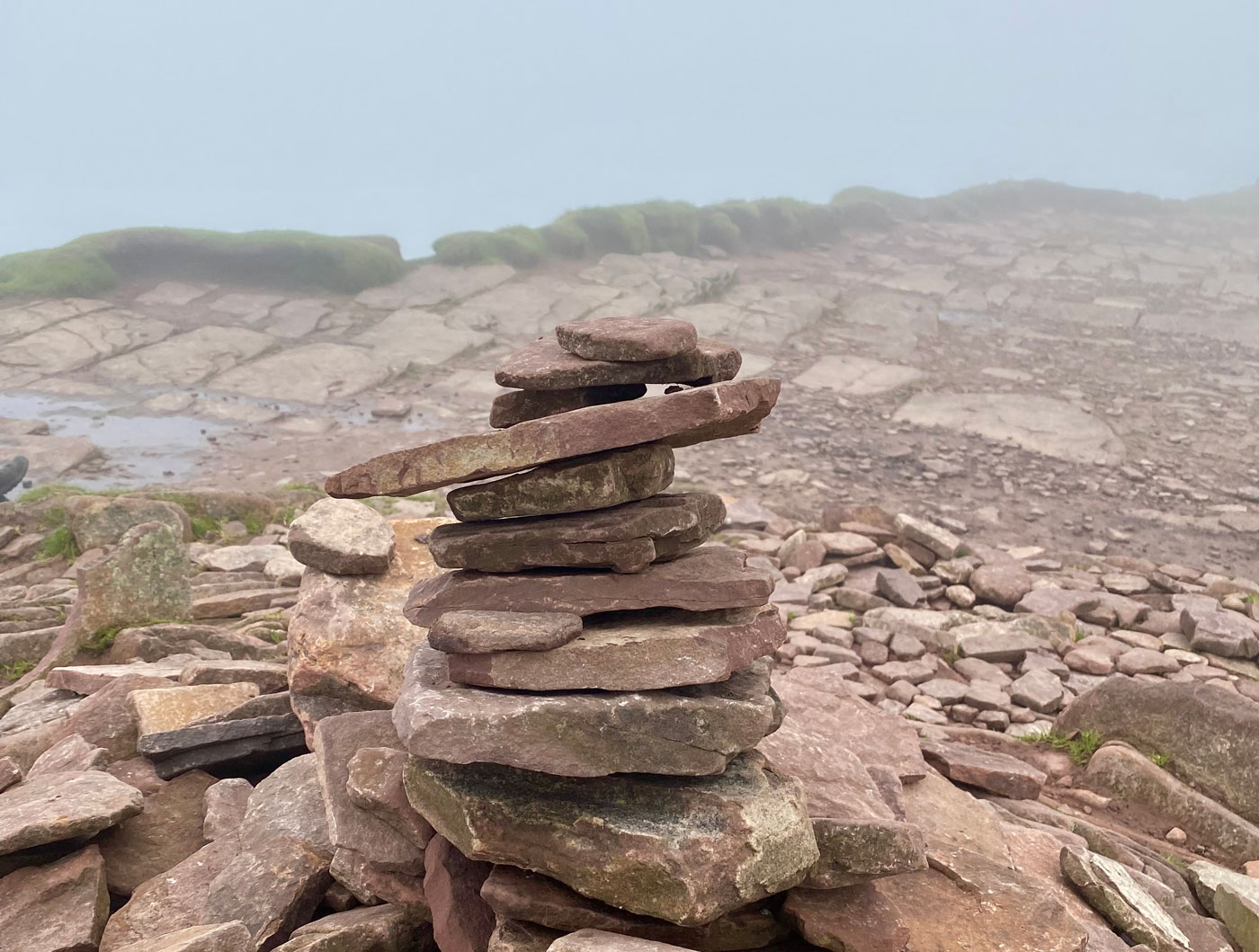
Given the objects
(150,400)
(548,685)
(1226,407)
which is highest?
(548,685)

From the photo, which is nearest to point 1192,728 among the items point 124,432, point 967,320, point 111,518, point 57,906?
point 57,906

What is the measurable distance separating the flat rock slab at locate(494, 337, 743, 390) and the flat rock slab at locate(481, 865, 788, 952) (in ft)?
6.58

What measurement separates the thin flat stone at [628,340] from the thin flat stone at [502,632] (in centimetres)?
111

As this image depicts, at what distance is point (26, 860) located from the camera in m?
4.05

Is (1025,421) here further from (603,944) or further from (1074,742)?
(603,944)

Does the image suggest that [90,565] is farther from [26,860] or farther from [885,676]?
[885,676]

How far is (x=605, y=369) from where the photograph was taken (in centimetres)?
396

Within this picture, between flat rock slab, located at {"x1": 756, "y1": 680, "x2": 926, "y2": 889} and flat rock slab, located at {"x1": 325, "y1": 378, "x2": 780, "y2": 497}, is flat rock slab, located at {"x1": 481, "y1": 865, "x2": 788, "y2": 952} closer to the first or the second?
flat rock slab, located at {"x1": 756, "y1": 680, "x2": 926, "y2": 889}

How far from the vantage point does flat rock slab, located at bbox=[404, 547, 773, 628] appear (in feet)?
12.6

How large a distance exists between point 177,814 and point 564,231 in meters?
24.6

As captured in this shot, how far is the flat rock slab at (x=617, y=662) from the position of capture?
142 inches

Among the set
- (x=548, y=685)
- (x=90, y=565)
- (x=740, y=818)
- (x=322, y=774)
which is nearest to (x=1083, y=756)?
(x=740, y=818)

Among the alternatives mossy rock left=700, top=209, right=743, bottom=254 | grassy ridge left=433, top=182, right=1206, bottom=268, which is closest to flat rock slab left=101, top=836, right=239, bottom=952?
grassy ridge left=433, top=182, right=1206, bottom=268

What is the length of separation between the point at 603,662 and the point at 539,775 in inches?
20.8
